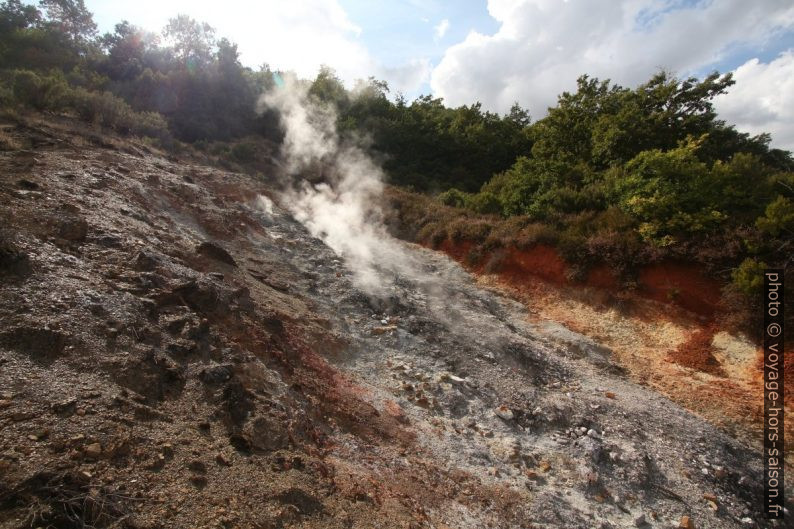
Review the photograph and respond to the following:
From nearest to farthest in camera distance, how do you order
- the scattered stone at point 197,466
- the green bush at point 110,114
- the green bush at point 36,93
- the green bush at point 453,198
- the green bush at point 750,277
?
the scattered stone at point 197,466
the green bush at point 750,277
the green bush at point 36,93
the green bush at point 110,114
the green bush at point 453,198

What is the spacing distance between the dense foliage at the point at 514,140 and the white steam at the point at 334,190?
1.31 metres

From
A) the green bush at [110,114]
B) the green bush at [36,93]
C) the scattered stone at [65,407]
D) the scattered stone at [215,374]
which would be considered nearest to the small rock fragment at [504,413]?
the scattered stone at [215,374]

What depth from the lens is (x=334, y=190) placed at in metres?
19.5

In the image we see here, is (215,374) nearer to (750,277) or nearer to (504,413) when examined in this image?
(504,413)

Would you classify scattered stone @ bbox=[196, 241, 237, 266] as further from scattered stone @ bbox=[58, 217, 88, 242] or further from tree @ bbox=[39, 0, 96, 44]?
tree @ bbox=[39, 0, 96, 44]

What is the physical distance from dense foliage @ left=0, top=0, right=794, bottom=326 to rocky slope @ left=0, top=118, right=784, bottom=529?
159 inches

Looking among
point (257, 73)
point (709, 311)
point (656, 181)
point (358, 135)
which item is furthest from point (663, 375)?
point (257, 73)

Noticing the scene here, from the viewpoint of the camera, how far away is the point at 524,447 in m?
6.33

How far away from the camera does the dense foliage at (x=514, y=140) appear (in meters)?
10.8

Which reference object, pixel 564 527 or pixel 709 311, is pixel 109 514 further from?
pixel 709 311

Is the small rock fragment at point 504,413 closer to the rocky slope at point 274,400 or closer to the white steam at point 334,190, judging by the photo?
the rocky slope at point 274,400

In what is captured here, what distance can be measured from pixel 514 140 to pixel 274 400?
2430 centimetres

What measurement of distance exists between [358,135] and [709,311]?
21.3 meters

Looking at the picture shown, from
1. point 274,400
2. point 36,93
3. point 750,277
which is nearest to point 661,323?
point 750,277
